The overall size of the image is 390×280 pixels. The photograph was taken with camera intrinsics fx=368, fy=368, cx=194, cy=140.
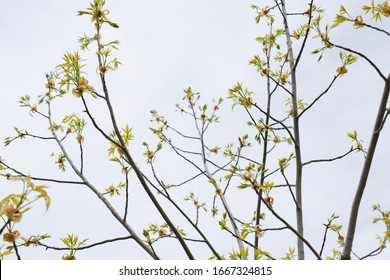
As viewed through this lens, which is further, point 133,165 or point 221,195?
point 221,195

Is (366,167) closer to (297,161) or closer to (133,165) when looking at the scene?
(297,161)

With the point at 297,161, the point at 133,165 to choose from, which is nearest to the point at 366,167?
the point at 297,161

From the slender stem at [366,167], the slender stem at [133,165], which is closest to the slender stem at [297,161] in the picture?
the slender stem at [366,167]

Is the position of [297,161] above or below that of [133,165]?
above

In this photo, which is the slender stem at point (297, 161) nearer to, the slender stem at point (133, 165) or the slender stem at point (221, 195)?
the slender stem at point (221, 195)

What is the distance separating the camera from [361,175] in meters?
2.40

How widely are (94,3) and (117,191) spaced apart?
5.99ft

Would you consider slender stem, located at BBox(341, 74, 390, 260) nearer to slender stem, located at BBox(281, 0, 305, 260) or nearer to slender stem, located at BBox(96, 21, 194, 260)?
slender stem, located at BBox(281, 0, 305, 260)

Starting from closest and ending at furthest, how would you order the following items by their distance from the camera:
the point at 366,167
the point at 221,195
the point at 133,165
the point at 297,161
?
the point at 133,165 < the point at 366,167 < the point at 297,161 < the point at 221,195

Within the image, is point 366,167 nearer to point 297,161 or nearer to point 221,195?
point 297,161

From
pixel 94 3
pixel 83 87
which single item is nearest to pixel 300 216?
pixel 83 87

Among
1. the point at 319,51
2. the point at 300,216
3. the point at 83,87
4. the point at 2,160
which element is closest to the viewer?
the point at 83,87

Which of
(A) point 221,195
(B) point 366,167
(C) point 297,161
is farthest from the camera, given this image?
(A) point 221,195

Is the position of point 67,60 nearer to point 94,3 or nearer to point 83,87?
point 83,87
